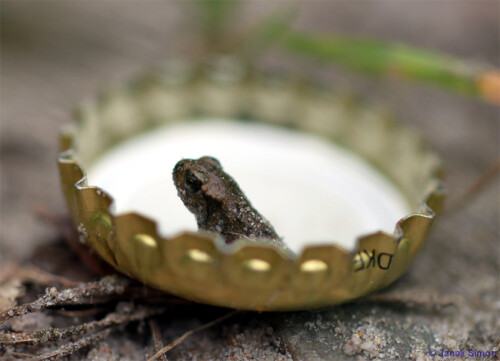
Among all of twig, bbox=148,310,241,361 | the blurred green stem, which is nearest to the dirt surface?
twig, bbox=148,310,241,361

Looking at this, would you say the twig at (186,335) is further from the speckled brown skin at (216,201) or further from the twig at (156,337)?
the speckled brown skin at (216,201)

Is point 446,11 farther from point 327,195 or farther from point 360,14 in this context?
point 327,195

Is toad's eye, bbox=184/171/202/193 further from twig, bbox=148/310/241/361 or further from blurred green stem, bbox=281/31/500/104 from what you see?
blurred green stem, bbox=281/31/500/104

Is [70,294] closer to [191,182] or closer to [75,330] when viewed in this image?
[75,330]

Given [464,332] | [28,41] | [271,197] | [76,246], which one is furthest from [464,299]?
[28,41]

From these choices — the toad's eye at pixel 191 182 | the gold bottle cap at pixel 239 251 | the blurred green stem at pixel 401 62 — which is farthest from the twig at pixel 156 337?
the blurred green stem at pixel 401 62
